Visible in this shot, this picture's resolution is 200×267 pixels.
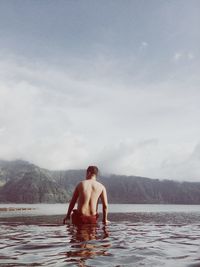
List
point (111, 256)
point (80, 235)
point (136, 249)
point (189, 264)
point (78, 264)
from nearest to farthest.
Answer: point (78, 264) < point (189, 264) < point (111, 256) < point (136, 249) < point (80, 235)

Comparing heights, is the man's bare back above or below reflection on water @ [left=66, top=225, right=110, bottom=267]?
above

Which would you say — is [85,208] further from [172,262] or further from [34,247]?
[172,262]

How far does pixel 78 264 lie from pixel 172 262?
2.31 m

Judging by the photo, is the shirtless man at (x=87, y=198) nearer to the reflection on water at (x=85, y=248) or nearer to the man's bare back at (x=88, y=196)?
the man's bare back at (x=88, y=196)

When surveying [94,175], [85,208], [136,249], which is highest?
[94,175]

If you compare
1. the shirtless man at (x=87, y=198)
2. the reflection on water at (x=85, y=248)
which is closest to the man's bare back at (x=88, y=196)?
the shirtless man at (x=87, y=198)

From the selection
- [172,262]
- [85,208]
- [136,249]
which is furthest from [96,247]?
[85,208]

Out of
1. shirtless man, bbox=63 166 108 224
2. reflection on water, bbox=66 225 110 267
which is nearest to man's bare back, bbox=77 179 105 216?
shirtless man, bbox=63 166 108 224

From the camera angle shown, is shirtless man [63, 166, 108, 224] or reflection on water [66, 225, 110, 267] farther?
→ shirtless man [63, 166, 108, 224]

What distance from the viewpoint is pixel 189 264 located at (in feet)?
24.6

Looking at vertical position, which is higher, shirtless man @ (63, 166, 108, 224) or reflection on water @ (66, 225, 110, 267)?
shirtless man @ (63, 166, 108, 224)

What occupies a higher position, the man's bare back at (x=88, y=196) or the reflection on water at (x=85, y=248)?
the man's bare back at (x=88, y=196)

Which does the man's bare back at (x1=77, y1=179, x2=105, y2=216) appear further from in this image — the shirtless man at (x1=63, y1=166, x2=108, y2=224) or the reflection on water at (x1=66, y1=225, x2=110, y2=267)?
the reflection on water at (x1=66, y1=225, x2=110, y2=267)

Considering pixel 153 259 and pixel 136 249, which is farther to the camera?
pixel 136 249
